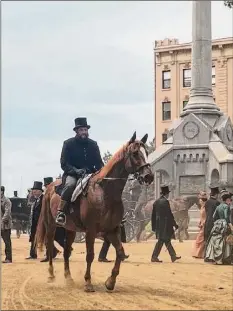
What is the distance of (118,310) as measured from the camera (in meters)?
8.77

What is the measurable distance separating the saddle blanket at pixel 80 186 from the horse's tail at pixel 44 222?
71.9 inches

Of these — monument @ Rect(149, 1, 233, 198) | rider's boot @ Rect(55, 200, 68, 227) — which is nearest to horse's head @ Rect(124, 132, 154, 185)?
rider's boot @ Rect(55, 200, 68, 227)

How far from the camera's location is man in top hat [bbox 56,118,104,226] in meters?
11.5

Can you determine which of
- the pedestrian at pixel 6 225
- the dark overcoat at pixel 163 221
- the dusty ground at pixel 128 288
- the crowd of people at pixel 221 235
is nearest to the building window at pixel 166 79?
the dark overcoat at pixel 163 221

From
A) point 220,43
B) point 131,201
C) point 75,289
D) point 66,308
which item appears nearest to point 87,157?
point 75,289

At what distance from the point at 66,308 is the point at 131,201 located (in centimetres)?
2271

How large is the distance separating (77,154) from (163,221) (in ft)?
25.4

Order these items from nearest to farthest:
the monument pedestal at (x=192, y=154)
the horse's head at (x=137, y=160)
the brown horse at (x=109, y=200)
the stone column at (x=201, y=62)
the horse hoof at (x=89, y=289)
Result: the horse's head at (x=137, y=160), the horse hoof at (x=89, y=289), the brown horse at (x=109, y=200), the monument pedestal at (x=192, y=154), the stone column at (x=201, y=62)

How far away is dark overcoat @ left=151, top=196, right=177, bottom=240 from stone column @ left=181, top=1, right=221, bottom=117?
16226mm

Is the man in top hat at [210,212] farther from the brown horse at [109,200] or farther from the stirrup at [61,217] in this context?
the brown horse at [109,200]

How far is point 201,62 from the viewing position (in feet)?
115

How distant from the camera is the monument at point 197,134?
3469 centimetres

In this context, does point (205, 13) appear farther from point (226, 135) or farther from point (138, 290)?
point (138, 290)

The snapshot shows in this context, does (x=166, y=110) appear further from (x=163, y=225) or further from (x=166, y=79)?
(x=163, y=225)
